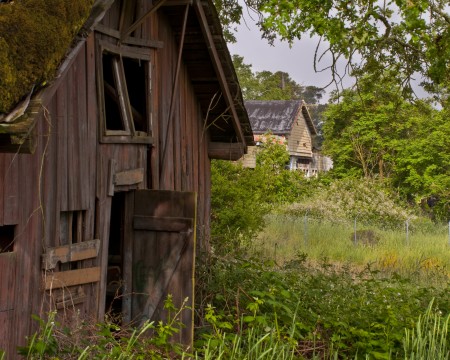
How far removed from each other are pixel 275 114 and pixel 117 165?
156 ft

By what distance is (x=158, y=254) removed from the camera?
992cm

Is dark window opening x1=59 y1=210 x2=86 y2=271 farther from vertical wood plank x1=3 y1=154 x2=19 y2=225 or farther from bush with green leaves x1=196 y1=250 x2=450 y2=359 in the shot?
bush with green leaves x1=196 y1=250 x2=450 y2=359

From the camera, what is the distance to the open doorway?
401 inches

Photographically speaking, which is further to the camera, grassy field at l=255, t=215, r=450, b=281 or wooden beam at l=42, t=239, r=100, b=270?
grassy field at l=255, t=215, r=450, b=281

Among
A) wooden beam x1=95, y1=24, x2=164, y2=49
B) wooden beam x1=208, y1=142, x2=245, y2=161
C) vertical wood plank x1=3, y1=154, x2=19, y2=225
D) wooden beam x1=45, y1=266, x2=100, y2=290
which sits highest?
wooden beam x1=95, y1=24, x2=164, y2=49

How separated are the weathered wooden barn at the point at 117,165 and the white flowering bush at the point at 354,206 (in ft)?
65.7

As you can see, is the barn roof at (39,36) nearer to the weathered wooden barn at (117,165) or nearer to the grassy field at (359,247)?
the weathered wooden barn at (117,165)

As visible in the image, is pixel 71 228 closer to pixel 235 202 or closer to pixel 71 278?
pixel 71 278

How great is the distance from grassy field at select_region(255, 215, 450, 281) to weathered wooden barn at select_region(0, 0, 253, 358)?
23.3 feet

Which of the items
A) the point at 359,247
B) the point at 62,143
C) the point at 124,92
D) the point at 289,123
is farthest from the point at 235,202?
the point at 289,123

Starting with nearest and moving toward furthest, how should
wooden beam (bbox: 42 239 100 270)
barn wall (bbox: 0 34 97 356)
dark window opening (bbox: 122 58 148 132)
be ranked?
1. barn wall (bbox: 0 34 97 356)
2. wooden beam (bbox: 42 239 100 270)
3. dark window opening (bbox: 122 58 148 132)

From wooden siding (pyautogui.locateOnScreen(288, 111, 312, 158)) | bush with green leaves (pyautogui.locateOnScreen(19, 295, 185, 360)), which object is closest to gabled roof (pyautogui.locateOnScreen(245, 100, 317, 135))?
wooden siding (pyautogui.locateOnScreen(288, 111, 312, 158))

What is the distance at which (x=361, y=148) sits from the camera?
42875mm

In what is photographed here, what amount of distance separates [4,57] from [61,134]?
1.95 m
